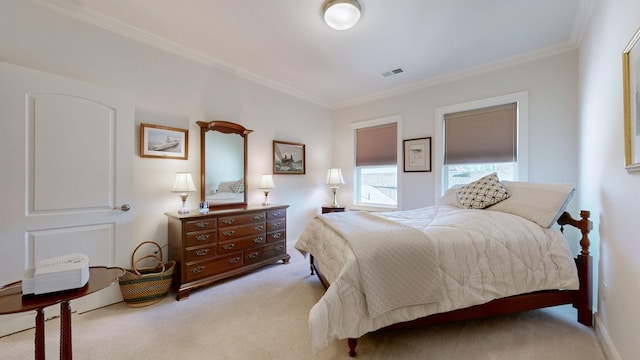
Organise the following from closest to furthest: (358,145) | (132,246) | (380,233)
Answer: (380,233), (132,246), (358,145)

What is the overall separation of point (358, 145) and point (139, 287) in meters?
3.77

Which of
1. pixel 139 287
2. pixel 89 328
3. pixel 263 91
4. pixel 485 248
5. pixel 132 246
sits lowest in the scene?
pixel 89 328

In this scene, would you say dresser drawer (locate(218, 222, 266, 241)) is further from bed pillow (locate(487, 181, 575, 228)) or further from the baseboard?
the baseboard

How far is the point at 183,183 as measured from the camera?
266 centimetres

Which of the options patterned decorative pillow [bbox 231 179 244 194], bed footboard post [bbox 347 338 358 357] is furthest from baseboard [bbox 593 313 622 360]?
patterned decorative pillow [bbox 231 179 244 194]

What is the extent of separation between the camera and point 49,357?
161 cm

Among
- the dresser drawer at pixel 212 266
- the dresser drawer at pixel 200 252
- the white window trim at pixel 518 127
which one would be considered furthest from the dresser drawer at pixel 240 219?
the white window trim at pixel 518 127

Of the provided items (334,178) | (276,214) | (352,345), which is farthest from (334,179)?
(352,345)

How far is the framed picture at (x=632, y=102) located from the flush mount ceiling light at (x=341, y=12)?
1.69 m

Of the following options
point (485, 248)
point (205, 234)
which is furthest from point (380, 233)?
point (205, 234)

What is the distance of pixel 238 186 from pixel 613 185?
3.50m

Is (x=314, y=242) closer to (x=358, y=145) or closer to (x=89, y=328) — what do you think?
(x=89, y=328)

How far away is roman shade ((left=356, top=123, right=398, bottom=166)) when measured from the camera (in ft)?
13.8

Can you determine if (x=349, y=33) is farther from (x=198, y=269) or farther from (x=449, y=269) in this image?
(x=198, y=269)
